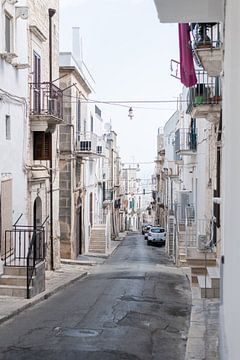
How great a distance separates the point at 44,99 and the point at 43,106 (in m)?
0.27

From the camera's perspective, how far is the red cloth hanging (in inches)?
475

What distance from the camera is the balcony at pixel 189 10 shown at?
21.2 feet

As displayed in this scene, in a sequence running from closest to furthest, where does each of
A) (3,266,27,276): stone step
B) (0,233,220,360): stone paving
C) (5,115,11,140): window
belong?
(0,233,220,360): stone paving → (3,266,27,276): stone step → (5,115,11,140): window

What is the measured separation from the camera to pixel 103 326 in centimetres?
1020

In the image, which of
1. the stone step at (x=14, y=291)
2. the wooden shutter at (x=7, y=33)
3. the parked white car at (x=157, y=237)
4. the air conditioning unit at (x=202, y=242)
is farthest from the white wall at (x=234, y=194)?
the parked white car at (x=157, y=237)

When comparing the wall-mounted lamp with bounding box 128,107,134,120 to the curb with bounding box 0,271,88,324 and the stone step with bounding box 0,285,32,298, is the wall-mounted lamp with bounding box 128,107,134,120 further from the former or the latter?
the stone step with bounding box 0,285,32,298

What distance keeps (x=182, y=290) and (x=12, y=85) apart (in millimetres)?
7110

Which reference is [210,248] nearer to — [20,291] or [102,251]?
[20,291]

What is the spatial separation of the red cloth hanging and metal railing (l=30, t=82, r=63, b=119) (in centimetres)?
629

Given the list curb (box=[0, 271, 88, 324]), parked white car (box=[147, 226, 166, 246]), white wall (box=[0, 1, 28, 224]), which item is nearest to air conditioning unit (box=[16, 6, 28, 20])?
white wall (box=[0, 1, 28, 224])

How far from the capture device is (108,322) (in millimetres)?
10594

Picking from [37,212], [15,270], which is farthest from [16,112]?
[37,212]

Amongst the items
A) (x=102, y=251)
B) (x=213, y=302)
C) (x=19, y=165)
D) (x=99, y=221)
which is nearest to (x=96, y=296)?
(x=213, y=302)

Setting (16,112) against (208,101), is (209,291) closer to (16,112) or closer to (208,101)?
(208,101)
